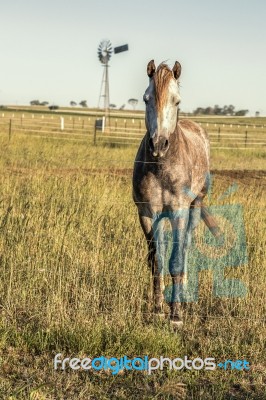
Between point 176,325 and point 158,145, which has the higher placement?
point 158,145

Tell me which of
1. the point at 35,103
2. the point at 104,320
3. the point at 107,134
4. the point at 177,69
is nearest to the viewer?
the point at 104,320

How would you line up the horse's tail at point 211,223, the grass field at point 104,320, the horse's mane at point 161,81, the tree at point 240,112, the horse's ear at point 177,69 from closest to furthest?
the grass field at point 104,320 < the horse's mane at point 161,81 < the horse's ear at point 177,69 < the horse's tail at point 211,223 < the tree at point 240,112

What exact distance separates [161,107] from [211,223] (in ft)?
9.23

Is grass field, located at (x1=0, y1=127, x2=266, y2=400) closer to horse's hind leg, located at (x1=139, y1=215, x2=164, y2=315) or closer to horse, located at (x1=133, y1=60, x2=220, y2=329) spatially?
horse's hind leg, located at (x1=139, y1=215, x2=164, y2=315)

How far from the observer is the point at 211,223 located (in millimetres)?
7371

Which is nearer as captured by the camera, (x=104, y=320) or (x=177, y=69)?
(x=104, y=320)

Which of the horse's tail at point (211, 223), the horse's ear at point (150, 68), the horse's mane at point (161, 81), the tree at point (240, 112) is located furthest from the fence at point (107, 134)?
the tree at point (240, 112)

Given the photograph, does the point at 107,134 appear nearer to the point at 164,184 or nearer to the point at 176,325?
the point at 164,184

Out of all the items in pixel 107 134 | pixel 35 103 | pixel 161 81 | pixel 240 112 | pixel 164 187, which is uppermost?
pixel 35 103

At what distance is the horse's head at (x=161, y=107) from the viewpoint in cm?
479

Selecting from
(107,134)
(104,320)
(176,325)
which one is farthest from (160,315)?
(107,134)

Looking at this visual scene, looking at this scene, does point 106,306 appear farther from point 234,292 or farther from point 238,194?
point 238,194

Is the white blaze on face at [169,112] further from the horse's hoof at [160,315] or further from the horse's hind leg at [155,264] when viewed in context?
the horse's hoof at [160,315]

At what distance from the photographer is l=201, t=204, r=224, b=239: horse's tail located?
7215 mm
